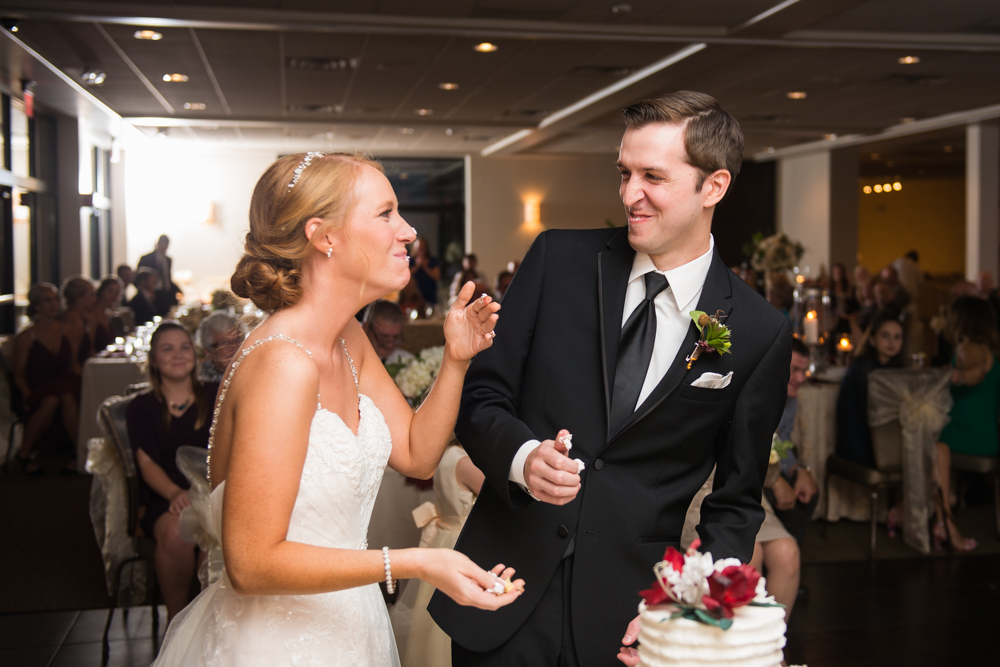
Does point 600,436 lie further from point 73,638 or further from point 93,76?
point 93,76

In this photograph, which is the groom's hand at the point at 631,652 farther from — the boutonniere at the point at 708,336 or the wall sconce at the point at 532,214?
the wall sconce at the point at 532,214

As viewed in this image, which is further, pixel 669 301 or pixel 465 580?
pixel 669 301

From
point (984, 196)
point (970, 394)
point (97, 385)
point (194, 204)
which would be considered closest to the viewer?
point (970, 394)

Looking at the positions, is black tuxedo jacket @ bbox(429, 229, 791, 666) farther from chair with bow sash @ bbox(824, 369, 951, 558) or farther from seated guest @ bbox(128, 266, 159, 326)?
seated guest @ bbox(128, 266, 159, 326)

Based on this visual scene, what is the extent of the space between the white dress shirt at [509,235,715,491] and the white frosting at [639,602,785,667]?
0.57 meters

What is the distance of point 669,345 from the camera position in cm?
165

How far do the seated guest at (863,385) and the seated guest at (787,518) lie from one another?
1.90 ft

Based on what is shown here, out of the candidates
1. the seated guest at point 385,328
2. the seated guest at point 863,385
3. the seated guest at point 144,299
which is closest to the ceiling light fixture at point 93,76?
the seated guest at point 144,299

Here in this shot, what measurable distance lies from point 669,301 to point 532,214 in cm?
1733

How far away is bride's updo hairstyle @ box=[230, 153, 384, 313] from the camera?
1549mm

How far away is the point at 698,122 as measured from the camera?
158 centimetres

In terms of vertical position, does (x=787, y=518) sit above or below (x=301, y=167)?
below

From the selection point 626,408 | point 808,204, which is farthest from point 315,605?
point 808,204

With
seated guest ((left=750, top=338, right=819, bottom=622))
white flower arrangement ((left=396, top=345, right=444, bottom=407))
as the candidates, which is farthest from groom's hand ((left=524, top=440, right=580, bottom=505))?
white flower arrangement ((left=396, top=345, right=444, bottom=407))
